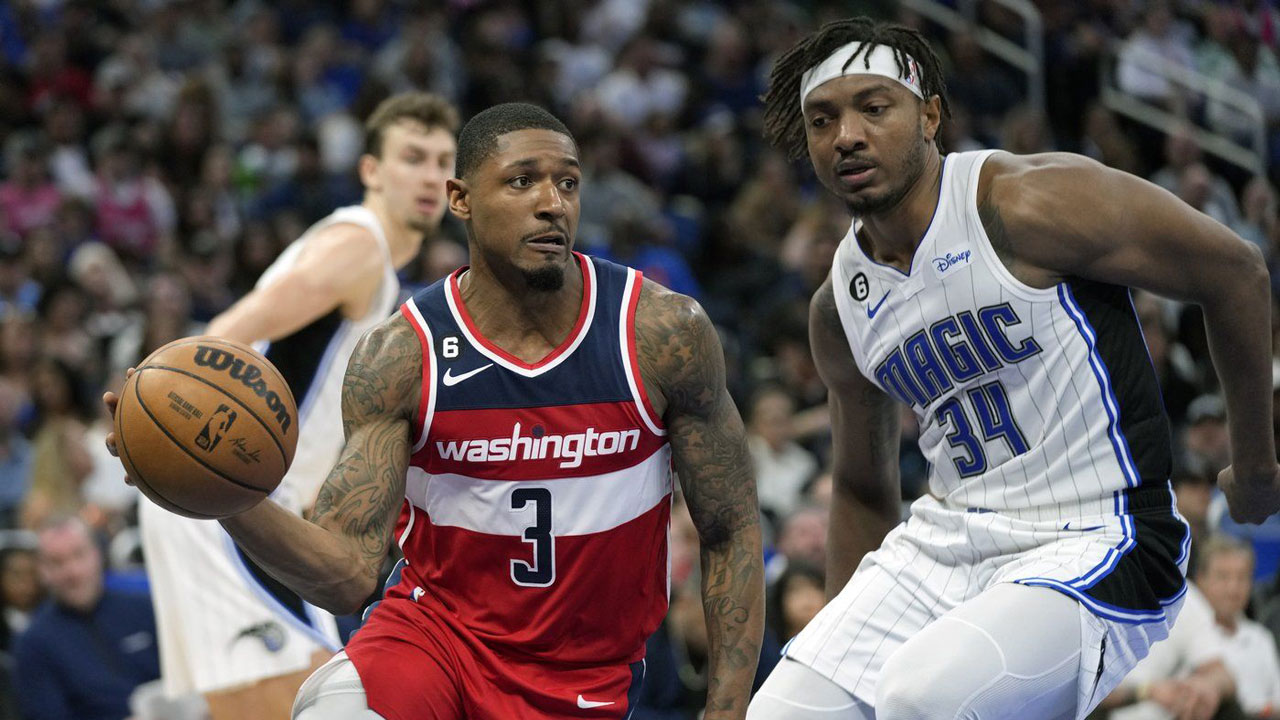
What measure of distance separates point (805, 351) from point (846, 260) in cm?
651

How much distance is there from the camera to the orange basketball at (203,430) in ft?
11.3

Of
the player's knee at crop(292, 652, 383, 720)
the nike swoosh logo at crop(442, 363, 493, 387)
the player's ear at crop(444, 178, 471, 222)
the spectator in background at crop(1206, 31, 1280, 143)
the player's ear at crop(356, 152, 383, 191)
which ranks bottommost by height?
the player's knee at crop(292, 652, 383, 720)

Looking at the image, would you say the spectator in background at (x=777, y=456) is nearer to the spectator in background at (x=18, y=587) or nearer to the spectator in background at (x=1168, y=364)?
the spectator in background at (x=1168, y=364)

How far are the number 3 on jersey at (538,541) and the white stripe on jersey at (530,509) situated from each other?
0.6 inches

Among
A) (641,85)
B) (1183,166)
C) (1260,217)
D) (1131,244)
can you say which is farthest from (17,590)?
(1183,166)

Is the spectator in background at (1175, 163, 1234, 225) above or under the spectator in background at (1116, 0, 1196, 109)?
under

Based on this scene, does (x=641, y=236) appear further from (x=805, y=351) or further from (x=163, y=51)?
(x=163, y=51)

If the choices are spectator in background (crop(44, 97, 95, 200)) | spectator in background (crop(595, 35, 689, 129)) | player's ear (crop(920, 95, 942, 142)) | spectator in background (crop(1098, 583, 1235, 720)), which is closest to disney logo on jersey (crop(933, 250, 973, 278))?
player's ear (crop(920, 95, 942, 142))

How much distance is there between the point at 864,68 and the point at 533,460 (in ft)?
4.72

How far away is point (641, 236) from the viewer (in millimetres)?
12141

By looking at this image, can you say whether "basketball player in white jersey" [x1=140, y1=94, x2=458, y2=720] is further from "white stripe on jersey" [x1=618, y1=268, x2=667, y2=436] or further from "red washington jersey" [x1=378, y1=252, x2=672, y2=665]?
"white stripe on jersey" [x1=618, y1=268, x2=667, y2=436]

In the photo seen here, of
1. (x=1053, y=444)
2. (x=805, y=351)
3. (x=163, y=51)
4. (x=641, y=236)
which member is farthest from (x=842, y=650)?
(x=163, y=51)

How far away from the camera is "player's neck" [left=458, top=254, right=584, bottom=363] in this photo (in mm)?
4148

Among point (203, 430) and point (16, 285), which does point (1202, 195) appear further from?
point (203, 430)
